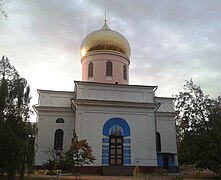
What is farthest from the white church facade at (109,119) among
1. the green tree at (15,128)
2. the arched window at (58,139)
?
the green tree at (15,128)

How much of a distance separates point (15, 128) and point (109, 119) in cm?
1133

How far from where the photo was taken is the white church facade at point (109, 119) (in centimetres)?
1967

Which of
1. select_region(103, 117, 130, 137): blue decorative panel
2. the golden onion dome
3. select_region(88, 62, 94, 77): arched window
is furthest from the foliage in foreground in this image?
the golden onion dome

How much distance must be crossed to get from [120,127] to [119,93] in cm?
306

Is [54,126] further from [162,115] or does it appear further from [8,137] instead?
[8,137]

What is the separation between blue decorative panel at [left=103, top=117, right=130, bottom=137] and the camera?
20078 millimetres

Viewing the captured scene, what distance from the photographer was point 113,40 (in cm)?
2572

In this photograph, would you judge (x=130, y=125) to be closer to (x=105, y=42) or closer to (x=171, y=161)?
(x=171, y=161)

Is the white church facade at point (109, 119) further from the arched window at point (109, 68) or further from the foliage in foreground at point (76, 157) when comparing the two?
the foliage in foreground at point (76, 157)

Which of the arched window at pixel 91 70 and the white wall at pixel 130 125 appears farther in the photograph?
the arched window at pixel 91 70

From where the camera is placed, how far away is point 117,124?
66.7 ft

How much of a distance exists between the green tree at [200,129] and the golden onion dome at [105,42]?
8.66m

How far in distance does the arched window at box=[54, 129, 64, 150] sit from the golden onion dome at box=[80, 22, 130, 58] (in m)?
8.97

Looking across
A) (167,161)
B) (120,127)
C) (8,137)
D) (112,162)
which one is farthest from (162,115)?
(8,137)
